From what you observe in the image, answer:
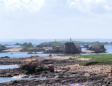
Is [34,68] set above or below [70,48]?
below

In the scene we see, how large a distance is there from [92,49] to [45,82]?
298ft

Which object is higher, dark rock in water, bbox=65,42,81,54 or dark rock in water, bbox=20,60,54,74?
dark rock in water, bbox=65,42,81,54

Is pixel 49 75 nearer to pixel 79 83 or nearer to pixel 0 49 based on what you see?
pixel 79 83

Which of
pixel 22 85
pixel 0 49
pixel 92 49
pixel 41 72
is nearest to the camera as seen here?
pixel 22 85

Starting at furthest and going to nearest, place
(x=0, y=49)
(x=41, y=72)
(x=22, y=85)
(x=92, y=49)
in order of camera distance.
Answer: (x=0, y=49), (x=92, y=49), (x=41, y=72), (x=22, y=85)

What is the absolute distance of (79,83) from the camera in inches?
1588

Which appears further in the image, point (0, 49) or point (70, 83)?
point (0, 49)

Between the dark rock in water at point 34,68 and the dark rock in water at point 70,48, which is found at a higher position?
the dark rock in water at point 70,48

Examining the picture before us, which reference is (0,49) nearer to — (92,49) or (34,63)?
(92,49)

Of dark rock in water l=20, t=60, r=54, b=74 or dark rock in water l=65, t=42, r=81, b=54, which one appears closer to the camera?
dark rock in water l=20, t=60, r=54, b=74

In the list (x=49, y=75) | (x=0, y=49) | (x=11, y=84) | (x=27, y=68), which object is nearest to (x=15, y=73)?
(x=27, y=68)

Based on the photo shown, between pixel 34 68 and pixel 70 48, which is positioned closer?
pixel 34 68

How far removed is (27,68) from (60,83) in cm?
1492

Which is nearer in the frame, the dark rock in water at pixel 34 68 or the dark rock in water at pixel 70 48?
the dark rock in water at pixel 34 68
